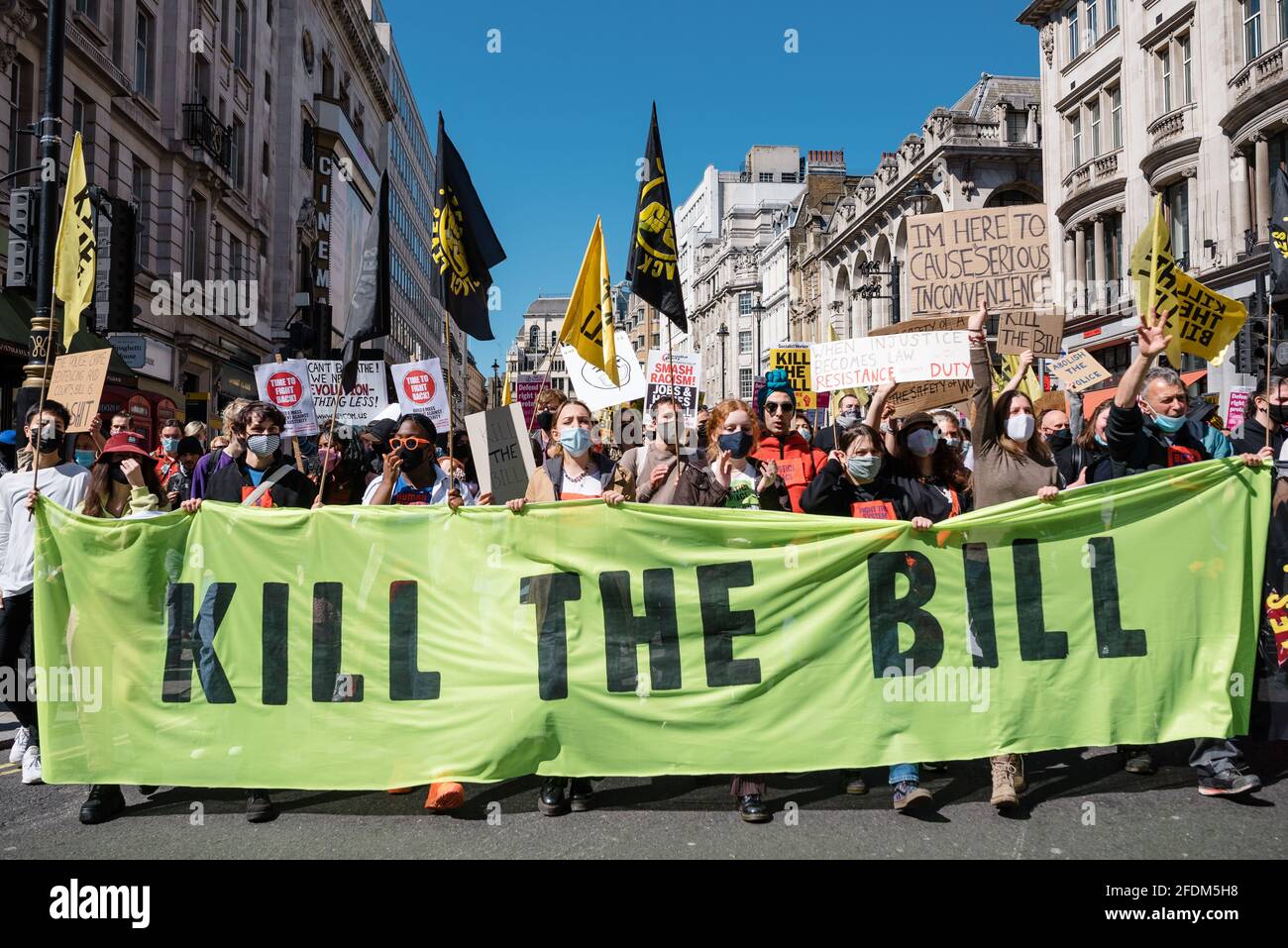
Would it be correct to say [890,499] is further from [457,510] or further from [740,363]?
[740,363]

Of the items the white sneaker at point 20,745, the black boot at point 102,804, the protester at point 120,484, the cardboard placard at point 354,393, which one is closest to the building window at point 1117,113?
the cardboard placard at point 354,393

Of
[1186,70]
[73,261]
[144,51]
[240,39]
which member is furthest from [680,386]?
[240,39]

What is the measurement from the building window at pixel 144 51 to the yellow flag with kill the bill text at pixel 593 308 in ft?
71.9

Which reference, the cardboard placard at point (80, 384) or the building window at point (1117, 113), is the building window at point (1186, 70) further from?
the cardboard placard at point (80, 384)

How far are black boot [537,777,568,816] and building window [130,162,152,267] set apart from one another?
23.3m

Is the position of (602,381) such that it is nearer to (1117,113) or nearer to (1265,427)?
(1265,427)

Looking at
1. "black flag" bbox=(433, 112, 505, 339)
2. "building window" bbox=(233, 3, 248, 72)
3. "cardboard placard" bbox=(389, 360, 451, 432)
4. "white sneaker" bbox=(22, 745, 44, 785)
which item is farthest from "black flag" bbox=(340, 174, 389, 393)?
"building window" bbox=(233, 3, 248, 72)

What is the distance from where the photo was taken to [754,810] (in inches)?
181

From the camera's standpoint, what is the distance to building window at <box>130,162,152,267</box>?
24.5m

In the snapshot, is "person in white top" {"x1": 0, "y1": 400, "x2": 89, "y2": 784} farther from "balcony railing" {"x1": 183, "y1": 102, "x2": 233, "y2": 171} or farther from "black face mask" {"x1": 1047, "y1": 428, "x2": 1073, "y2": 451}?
"balcony railing" {"x1": 183, "y1": 102, "x2": 233, "y2": 171}

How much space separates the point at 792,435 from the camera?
6410 millimetres

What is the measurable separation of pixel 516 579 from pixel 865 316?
160ft

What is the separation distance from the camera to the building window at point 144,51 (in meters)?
24.1

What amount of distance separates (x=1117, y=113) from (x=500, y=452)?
99.2 ft
